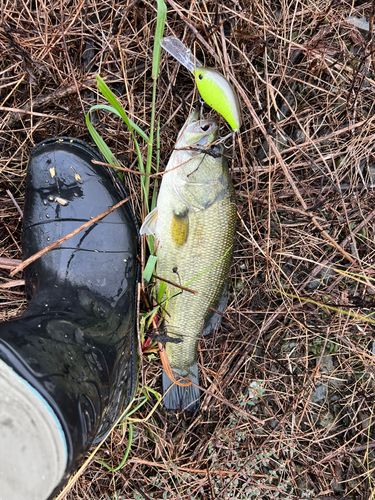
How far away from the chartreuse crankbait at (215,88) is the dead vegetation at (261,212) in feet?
0.97

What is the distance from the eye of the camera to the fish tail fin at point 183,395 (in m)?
2.55

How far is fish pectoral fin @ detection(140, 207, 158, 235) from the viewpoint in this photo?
2.29m

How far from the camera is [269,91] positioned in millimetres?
2547

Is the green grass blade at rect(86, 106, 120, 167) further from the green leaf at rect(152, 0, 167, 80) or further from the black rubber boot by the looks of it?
the green leaf at rect(152, 0, 167, 80)

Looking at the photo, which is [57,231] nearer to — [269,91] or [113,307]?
[113,307]

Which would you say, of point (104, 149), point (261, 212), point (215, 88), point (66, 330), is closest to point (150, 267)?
point (66, 330)

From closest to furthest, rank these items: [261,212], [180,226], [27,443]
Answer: [27,443] → [180,226] → [261,212]

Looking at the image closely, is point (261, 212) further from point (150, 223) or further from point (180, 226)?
point (150, 223)

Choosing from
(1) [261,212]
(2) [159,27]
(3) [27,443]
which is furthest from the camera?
(1) [261,212]

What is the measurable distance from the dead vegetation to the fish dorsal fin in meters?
0.47

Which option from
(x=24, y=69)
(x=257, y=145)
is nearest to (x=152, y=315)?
(x=257, y=145)

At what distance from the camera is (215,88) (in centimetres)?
212

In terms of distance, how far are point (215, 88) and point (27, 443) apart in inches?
80.4

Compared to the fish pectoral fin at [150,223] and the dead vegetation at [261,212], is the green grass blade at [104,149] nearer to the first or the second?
the dead vegetation at [261,212]
